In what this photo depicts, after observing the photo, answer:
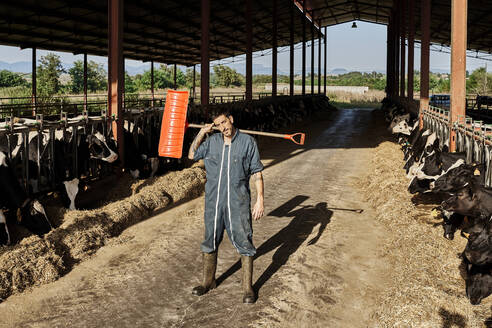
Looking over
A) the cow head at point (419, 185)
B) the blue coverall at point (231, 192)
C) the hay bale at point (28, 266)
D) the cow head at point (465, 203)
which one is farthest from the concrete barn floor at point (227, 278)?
the cow head at point (465, 203)

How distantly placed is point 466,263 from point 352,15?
42.4 m

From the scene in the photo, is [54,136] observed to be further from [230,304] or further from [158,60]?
[158,60]

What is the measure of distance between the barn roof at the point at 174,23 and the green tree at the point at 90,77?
47.5m

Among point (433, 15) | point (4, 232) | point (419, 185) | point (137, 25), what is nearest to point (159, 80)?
point (433, 15)

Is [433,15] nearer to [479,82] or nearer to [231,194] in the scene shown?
[231,194]

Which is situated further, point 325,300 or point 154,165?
point 154,165

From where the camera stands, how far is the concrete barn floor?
4.54 meters

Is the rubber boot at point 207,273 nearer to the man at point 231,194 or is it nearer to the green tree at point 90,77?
the man at point 231,194

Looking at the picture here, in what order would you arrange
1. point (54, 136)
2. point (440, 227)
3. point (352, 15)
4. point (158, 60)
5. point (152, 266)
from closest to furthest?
point (152, 266)
point (440, 227)
point (54, 136)
point (158, 60)
point (352, 15)

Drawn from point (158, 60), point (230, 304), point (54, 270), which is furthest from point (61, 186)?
point (158, 60)

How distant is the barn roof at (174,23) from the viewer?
20359mm

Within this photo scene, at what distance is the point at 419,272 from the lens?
213 inches

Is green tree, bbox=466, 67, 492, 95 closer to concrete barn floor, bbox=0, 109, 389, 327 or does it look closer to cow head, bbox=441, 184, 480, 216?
concrete barn floor, bbox=0, 109, 389, 327

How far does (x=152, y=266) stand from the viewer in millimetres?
5797
